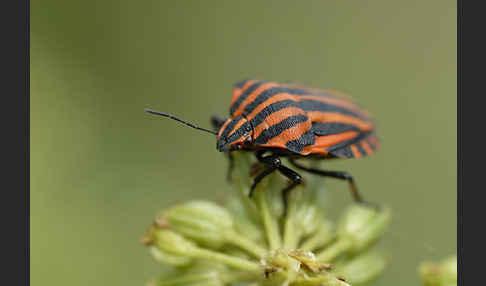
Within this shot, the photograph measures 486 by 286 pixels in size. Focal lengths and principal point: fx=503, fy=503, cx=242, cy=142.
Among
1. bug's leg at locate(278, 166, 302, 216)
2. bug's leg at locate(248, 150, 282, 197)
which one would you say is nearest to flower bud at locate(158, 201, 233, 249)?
bug's leg at locate(248, 150, 282, 197)

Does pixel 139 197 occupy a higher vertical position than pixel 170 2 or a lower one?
lower

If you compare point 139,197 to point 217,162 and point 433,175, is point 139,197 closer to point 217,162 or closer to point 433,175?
point 217,162

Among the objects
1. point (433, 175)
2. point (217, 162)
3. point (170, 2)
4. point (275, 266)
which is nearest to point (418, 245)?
point (433, 175)

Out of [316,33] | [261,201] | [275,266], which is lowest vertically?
[275,266]

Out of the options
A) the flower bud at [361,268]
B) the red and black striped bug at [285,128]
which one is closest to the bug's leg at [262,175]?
the red and black striped bug at [285,128]

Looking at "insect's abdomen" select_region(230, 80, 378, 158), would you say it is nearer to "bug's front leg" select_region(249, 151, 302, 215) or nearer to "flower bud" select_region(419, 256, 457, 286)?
"bug's front leg" select_region(249, 151, 302, 215)

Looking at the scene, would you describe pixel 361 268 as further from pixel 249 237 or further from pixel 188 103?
pixel 188 103

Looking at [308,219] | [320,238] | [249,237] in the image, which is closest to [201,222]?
[249,237]
